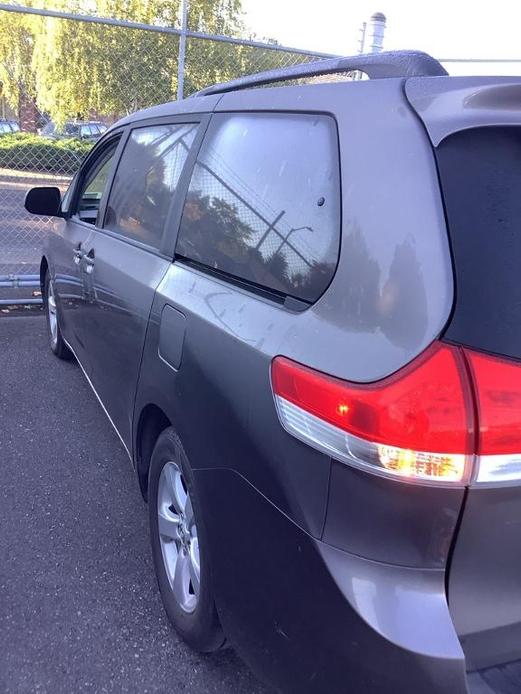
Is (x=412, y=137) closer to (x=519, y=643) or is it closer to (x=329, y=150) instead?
(x=329, y=150)

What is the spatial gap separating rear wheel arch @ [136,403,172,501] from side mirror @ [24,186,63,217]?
232cm

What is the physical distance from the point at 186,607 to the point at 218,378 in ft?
3.13

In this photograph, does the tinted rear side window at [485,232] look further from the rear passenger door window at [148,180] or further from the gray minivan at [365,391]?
the rear passenger door window at [148,180]

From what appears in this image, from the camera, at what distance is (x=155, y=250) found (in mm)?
2730

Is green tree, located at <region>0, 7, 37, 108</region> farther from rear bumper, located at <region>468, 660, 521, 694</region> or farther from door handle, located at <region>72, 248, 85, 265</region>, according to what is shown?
rear bumper, located at <region>468, 660, 521, 694</region>

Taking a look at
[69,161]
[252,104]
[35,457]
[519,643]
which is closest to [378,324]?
[519,643]

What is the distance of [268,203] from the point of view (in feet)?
6.47

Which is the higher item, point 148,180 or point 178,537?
point 148,180

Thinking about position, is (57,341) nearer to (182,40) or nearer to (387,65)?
(182,40)

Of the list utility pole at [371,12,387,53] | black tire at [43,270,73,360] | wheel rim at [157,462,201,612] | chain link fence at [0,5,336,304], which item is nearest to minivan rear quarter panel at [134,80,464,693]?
wheel rim at [157,462,201,612]

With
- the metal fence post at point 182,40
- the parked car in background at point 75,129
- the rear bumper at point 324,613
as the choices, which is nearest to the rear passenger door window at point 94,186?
→ the metal fence post at point 182,40

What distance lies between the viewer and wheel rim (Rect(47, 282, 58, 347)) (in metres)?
5.01

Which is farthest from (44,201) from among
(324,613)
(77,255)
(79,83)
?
(79,83)

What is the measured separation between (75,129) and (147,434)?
10582 millimetres
